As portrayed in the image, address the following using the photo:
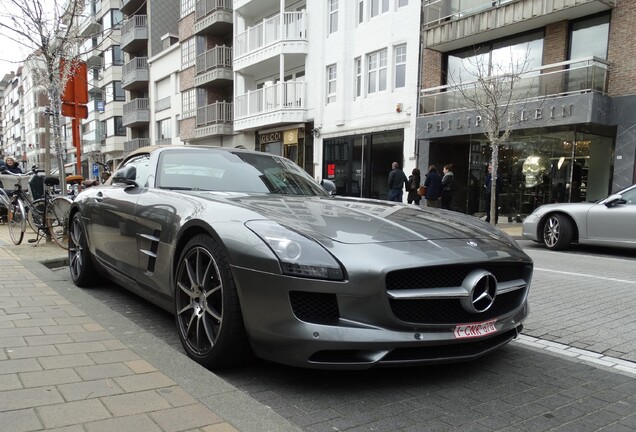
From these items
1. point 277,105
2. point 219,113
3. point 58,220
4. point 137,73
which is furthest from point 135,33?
point 58,220

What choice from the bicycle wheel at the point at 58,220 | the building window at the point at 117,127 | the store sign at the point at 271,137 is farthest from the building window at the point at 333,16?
the building window at the point at 117,127

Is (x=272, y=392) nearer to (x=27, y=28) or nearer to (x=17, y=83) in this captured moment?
(x=27, y=28)

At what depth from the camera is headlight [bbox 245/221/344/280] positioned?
2432mm

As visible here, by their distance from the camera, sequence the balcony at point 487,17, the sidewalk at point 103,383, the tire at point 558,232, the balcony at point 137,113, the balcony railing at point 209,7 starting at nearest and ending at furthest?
1. the sidewalk at point 103,383
2. the tire at point 558,232
3. the balcony at point 487,17
4. the balcony railing at point 209,7
5. the balcony at point 137,113

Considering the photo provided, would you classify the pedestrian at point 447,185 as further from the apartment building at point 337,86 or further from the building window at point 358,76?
the building window at point 358,76

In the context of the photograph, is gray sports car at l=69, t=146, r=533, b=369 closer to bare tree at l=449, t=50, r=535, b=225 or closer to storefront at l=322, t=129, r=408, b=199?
bare tree at l=449, t=50, r=535, b=225

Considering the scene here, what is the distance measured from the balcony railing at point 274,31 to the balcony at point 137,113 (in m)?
15.8

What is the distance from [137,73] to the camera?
3812cm

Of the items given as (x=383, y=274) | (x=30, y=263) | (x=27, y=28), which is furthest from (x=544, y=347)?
(x=27, y=28)

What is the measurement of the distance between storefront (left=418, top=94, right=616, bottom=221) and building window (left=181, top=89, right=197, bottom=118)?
55.4 ft

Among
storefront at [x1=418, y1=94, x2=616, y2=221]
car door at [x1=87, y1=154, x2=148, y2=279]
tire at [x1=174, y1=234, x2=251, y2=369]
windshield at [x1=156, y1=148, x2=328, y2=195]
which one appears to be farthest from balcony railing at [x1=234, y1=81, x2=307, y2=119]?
tire at [x1=174, y1=234, x2=251, y2=369]

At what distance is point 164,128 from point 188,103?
5.50m

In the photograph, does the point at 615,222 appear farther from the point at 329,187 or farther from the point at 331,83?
the point at 331,83

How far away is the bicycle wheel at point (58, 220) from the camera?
7305 millimetres
